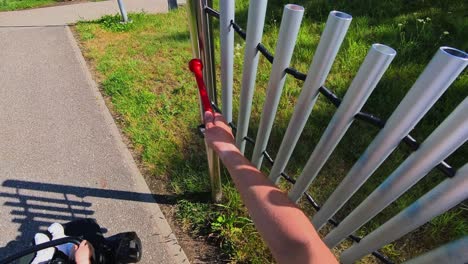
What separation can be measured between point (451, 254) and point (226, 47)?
3.39 feet

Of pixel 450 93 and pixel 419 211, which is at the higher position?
pixel 419 211

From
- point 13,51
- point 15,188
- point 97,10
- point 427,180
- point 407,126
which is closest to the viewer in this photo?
point 407,126

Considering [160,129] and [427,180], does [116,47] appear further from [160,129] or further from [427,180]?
[427,180]

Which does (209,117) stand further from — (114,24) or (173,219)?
(114,24)

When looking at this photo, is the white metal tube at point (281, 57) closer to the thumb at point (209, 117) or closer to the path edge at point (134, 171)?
the thumb at point (209, 117)

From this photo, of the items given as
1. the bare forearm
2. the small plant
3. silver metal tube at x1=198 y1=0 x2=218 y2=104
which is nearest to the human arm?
the bare forearm

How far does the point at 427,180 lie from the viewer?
6.77 ft

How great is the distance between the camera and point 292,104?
2863 mm

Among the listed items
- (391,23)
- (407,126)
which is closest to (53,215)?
(407,126)

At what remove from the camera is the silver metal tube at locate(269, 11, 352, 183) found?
2.82ft

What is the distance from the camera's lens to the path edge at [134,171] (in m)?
2.14

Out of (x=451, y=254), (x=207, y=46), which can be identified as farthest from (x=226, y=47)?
(x=451, y=254)

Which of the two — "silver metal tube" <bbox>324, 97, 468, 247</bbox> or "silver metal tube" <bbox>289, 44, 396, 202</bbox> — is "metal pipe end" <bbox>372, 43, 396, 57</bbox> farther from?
"silver metal tube" <bbox>324, 97, 468, 247</bbox>

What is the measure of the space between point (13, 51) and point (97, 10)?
2.33 m
